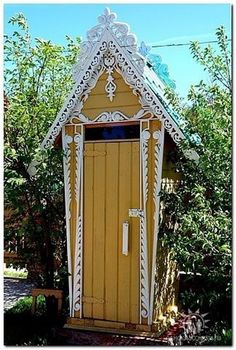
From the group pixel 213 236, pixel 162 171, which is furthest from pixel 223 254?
pixel 162 171

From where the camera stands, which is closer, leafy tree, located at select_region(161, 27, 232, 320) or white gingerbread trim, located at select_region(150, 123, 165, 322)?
leafy tree, located at select_region(161, 27, 232, 320)

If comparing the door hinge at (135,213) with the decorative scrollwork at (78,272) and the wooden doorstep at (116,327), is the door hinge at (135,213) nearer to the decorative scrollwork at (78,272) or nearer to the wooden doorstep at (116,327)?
the decorative scrollwork at (78,272)

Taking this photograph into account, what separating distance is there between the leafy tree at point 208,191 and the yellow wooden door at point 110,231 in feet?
1.34

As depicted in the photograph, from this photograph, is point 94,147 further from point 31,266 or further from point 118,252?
point 31,266

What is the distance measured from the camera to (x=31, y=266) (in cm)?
555

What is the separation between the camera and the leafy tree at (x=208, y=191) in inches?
171

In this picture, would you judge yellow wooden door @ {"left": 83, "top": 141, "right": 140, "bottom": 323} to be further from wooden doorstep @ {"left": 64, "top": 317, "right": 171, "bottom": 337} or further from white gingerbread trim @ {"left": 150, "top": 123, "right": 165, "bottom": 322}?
white gingerbread trim @ {"left": 150, "top": 123, "right": 165, "bottom": 322}

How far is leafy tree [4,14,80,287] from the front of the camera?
5.22 m

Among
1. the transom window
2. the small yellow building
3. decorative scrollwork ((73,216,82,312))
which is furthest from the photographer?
decorative scrollwork ((73,216,82,312))

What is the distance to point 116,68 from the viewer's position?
194 inches

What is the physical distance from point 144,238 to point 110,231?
0.37m

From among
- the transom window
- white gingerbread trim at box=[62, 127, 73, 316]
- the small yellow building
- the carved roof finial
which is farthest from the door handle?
the carved roof finial

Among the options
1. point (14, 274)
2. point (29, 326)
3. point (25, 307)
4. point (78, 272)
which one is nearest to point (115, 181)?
point (78, 272)

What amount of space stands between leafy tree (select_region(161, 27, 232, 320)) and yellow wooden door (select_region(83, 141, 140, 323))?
41cm
